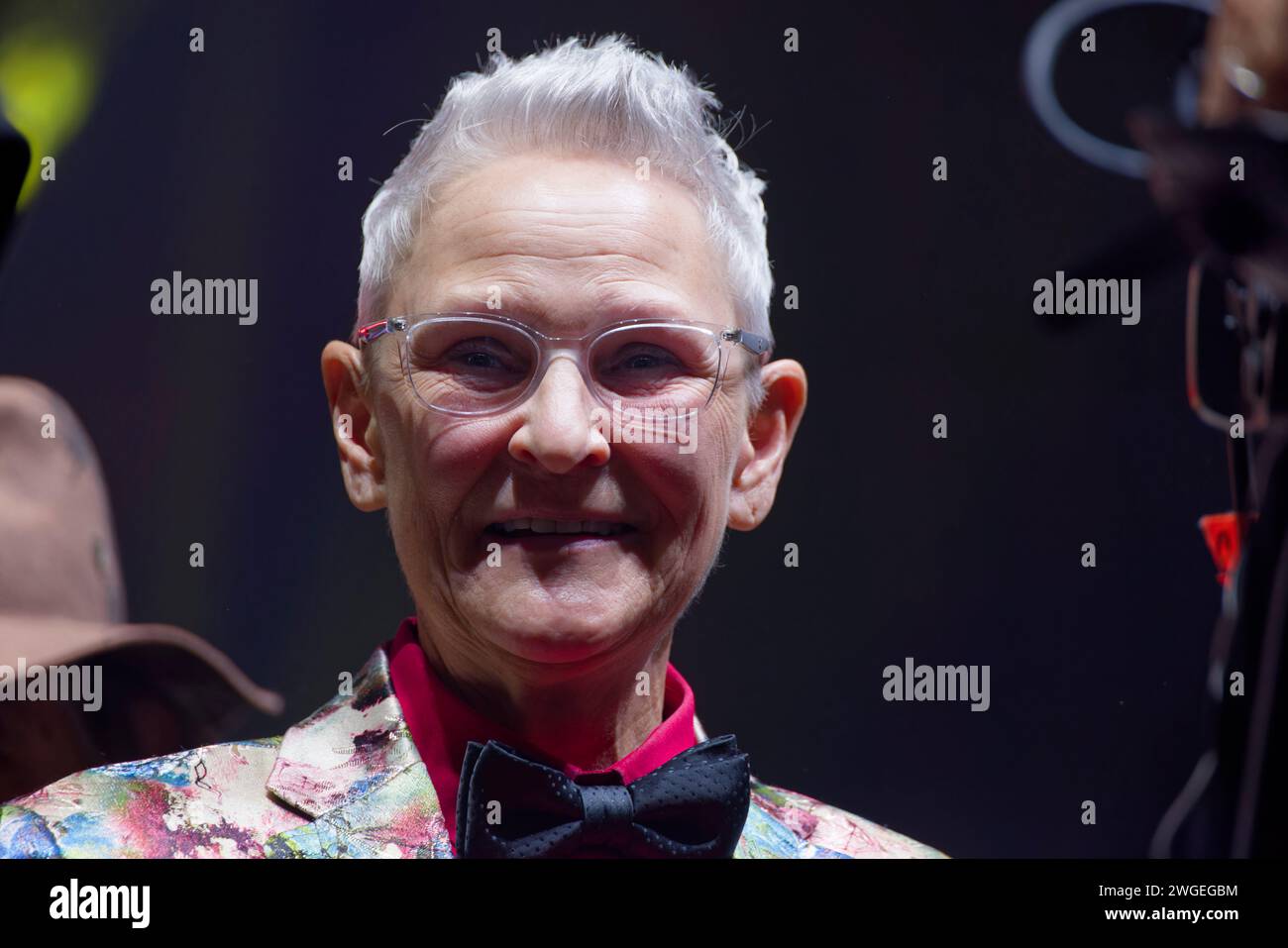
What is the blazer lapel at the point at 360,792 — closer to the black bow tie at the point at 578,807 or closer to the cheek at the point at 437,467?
the black bow tie at the point at 578,807

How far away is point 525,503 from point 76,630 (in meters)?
0.87

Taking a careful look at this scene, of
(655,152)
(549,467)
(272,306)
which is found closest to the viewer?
(549,467)

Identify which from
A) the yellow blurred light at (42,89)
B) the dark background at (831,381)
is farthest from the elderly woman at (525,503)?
the yellow blurred light at (42,89)

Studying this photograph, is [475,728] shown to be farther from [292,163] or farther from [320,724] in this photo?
[292,163]

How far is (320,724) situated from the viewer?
2123mm

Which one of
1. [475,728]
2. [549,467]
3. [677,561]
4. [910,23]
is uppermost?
[910,23]

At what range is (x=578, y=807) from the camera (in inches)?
80.7

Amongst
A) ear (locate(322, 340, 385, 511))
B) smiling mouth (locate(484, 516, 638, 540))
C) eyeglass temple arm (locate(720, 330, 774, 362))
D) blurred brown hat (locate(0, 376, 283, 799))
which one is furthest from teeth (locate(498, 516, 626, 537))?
blurred brown hat (locate(0, 376, 283, 799))

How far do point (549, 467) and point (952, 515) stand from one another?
0.78 meters

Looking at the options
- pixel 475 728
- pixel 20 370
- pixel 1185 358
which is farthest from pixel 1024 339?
pixel 20 370

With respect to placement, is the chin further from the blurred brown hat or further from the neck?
the blurred brown hat

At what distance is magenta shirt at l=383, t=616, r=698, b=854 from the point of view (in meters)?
2.10

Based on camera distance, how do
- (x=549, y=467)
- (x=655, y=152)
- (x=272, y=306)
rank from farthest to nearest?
1. (x=272, y=306)
2. (x=655, y=152)
3. (x=549, y=467)

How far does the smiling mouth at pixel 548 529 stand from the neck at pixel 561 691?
174mm
